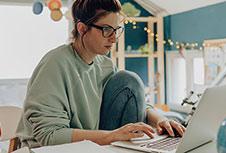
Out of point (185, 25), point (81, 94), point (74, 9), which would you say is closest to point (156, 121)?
point (81, 94)

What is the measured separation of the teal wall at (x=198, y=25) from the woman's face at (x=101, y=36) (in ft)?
6.30

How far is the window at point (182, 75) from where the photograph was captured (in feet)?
11.3

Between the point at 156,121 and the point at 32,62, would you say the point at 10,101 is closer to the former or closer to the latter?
the point at 32,62

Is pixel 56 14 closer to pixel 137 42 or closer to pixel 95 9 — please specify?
pixel 137 42

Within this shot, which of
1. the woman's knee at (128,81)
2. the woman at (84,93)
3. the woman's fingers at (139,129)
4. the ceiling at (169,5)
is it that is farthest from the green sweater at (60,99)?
the ceiling at (169,5)

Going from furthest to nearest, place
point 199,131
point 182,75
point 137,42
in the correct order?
point 137,42 < point 182,75 < point 199,131

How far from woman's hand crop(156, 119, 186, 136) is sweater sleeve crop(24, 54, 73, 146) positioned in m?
0.33

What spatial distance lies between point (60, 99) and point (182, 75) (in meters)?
2.79

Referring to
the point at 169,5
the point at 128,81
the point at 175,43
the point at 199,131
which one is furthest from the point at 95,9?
the point at 175,43

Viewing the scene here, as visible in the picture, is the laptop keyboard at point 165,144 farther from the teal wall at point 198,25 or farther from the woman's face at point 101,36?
the teal wall at point 198,25

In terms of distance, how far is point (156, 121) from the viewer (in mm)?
1346

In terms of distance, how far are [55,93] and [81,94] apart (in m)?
0.14

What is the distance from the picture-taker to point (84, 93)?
133 centimetres

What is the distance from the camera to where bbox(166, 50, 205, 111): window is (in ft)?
11.3
